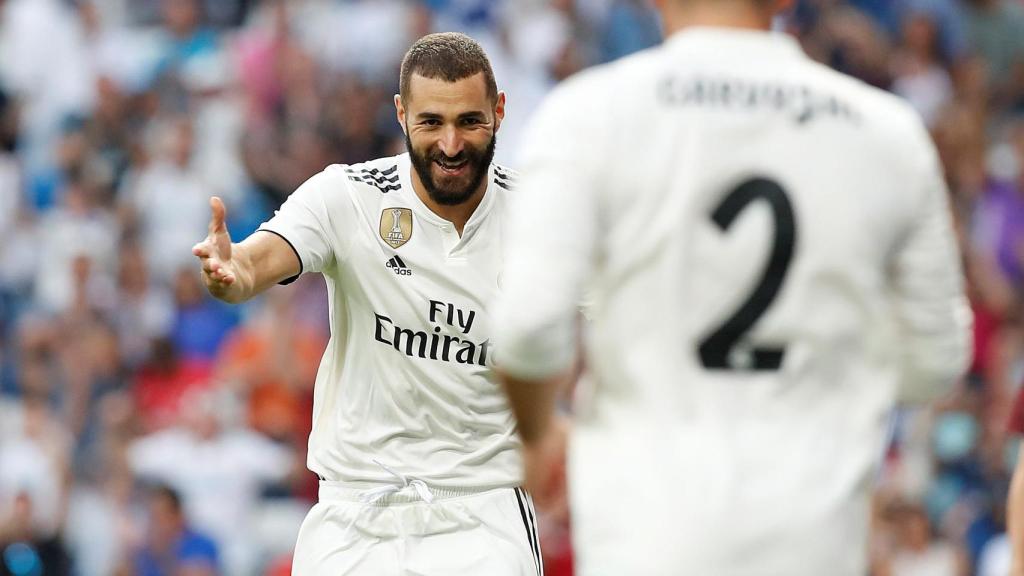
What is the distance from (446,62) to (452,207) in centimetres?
50

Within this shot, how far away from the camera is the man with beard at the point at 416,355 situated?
19.5 ft

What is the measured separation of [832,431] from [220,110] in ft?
37.4

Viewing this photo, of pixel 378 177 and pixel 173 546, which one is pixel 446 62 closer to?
pixel 378 177

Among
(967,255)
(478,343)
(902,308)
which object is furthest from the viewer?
(967,255)

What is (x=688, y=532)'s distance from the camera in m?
3.54

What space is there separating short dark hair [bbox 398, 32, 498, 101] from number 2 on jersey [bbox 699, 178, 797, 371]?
2692 mm

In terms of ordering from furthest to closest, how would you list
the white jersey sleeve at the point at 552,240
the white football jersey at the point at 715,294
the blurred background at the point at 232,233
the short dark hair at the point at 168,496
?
the blurred background at the point at 232,233 → the short dark hair at the point at 168,496 → the white football jersey at the point at 715,294 → the white jersey sleeve at the point at 552,240

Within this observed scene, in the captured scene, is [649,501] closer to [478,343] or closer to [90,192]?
[478,343]

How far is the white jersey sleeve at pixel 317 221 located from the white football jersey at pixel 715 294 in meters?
2.39

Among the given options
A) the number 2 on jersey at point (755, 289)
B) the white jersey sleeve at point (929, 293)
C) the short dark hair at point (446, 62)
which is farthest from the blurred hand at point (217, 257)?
the white jersey sleeve at point (929, 293)

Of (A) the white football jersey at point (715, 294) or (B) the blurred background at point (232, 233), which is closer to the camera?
(A) the white football jersey at point (715, 294)

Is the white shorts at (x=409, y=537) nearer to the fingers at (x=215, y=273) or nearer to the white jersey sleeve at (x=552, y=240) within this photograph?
the fingers at (x=215, y=273)

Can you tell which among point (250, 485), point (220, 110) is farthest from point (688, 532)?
point (220, 110)

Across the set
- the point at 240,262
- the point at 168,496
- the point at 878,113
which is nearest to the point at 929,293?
the point at 878,113
